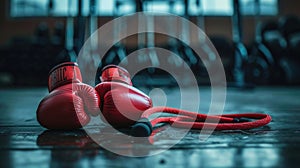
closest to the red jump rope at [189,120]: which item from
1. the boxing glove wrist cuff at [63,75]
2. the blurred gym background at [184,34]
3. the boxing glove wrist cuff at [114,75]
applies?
the boxing glove wrist cuff at [114,75]

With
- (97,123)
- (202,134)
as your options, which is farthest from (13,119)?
A: (202,134)

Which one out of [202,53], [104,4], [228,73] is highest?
[104,4]

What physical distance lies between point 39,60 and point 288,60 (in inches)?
142

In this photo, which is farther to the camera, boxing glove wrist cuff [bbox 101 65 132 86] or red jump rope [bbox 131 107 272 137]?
boxing glove wrist cuff [bbox 101 65 132 86]

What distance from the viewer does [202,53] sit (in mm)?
4496

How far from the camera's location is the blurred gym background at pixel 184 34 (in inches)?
115

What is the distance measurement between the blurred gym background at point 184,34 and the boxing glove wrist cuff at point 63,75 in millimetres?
1191

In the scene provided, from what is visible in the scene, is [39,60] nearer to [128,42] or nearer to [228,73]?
[128,42]

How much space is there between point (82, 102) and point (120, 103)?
0.32 feet

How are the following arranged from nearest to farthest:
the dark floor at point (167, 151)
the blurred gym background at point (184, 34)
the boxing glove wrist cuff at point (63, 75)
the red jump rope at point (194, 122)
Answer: the dark floor at point (167, 151) → the red jump rope at point (194, 122) → the boxing glove wrist cuff at point (63, 75) → the blurred gym background at point (184, 34)

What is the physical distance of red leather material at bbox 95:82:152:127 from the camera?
0.77 metres

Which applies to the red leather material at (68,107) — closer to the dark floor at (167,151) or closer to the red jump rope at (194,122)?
the dark floor at (167,151)

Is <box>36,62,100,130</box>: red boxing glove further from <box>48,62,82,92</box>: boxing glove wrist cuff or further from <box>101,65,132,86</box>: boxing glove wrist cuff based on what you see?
<box>101,65,132,86</box>: boxing glove wrist cuff

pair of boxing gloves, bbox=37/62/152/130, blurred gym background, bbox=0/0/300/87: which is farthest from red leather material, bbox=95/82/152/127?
blurred gym background, bbox=0/0/300/87
